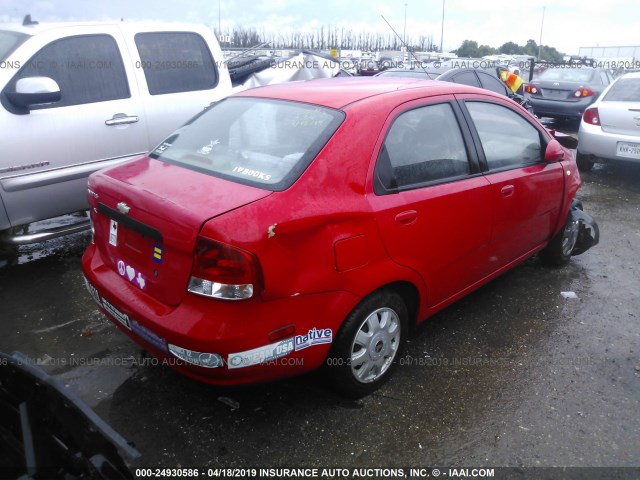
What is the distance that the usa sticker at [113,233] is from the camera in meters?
2.66

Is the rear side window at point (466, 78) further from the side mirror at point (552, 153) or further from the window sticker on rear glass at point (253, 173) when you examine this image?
the window sticker on rear glass at point (253, 173)

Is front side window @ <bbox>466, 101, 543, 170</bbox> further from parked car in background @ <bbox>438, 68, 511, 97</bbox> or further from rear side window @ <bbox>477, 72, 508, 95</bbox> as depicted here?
rear side window @ <bbox>477, 72, 508, 95</bbox>

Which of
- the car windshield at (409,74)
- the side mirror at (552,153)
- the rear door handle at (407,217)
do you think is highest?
the car windshield at (409,74)

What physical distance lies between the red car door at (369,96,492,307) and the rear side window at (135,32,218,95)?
9.30 ft

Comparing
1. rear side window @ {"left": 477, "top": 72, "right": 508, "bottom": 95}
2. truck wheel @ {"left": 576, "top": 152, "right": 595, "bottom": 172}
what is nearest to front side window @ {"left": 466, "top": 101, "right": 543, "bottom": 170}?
truck wheel @ {"left": 576, "top": 152, "right": 595, "bottom": 172}

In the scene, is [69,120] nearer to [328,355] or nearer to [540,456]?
[328,355]

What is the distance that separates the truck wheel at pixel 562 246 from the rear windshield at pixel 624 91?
3.89 m

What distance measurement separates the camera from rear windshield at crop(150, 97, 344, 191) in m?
2.52

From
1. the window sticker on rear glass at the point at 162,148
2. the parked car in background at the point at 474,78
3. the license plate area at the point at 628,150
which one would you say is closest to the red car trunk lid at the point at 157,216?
the window sticker on rear glass at the point at 162,148

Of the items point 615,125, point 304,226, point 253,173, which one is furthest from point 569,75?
point 304,226

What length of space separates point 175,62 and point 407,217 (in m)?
3.36

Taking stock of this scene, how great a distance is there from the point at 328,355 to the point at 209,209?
0.95m

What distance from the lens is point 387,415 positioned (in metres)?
2.78

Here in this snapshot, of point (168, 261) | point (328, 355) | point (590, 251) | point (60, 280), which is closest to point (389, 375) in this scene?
point (328, 355)
